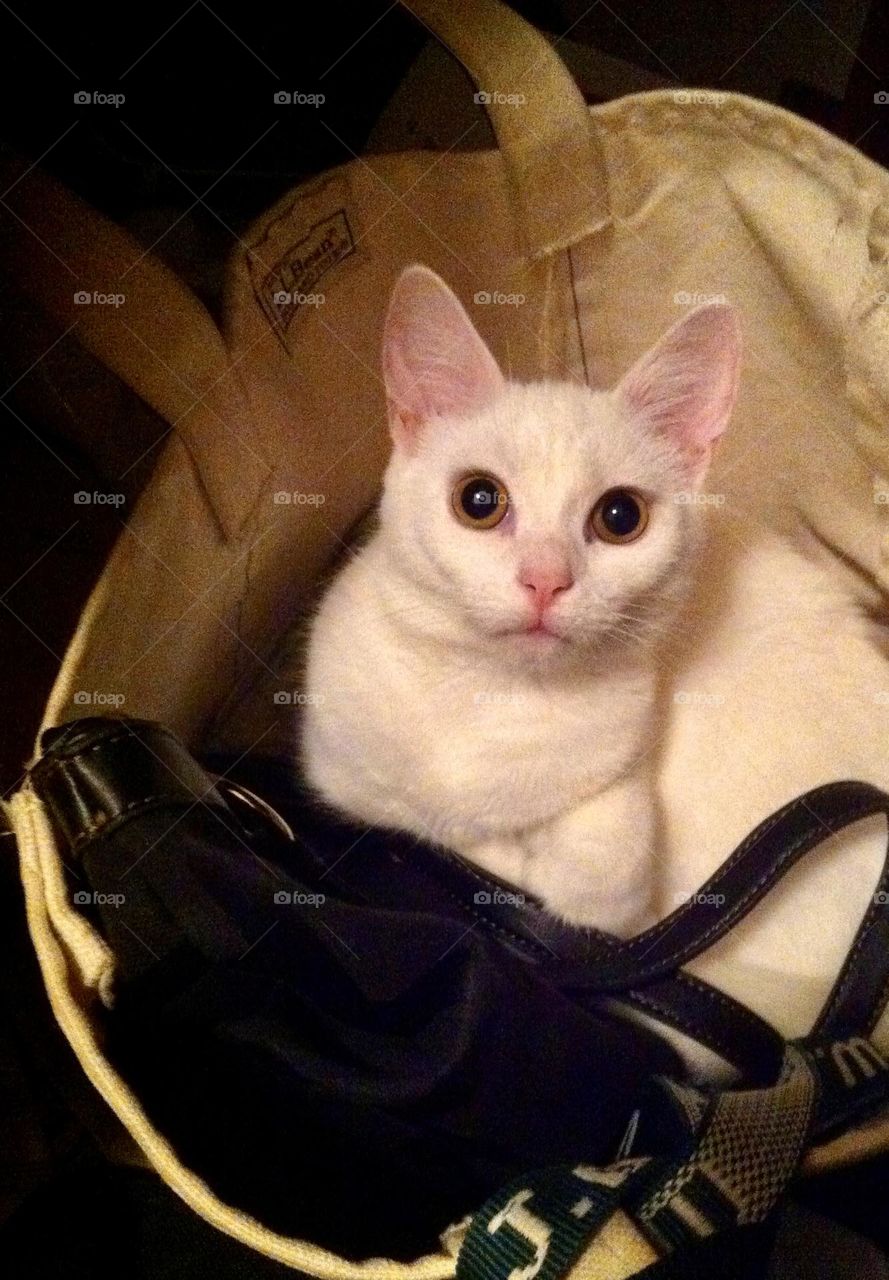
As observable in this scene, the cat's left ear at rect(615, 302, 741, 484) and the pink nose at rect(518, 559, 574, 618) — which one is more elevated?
the cat's left ear at rect(615, 302, 741, 484)

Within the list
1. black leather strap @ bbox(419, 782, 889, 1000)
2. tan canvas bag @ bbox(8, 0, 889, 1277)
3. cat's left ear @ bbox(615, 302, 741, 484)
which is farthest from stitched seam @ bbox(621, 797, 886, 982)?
cat's left ear @ bbox(615, 302, 741, 484)

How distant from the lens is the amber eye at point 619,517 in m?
0.79

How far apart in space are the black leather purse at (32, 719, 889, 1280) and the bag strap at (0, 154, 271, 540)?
306mm

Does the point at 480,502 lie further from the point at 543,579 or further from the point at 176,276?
the point at 176,276

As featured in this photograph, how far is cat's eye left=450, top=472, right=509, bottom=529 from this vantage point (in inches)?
30.2

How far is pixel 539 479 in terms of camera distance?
30.1 inches

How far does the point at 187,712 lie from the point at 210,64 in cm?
62

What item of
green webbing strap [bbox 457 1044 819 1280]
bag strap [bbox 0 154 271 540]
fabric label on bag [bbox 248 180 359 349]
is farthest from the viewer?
fabric label on bag [bbox 248 180 359 349]

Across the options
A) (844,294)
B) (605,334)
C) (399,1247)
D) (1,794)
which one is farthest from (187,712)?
(844,294)

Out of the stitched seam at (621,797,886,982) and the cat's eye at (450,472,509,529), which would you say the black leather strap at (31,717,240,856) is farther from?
the stitched seam at (621,797,886,982)

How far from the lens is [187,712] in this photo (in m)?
0.94

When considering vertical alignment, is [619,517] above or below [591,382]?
below

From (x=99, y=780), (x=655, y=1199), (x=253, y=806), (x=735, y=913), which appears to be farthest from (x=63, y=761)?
(x=735, y=913)

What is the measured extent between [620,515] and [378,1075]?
494 mm
